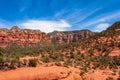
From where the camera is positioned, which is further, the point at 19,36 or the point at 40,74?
the point at 19,36

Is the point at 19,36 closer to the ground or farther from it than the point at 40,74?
farther from it

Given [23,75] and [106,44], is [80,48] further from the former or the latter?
[23,75]

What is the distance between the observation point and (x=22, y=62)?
26547 mm

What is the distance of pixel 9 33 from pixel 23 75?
113m

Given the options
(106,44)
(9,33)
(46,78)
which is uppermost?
(9,33)

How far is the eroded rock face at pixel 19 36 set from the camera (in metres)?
128

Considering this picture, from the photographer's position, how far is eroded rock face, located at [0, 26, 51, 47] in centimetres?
12762

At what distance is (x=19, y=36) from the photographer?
436ft

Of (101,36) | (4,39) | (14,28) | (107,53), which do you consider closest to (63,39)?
(14,28)

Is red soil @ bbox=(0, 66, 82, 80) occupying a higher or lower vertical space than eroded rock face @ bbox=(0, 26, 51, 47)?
lower

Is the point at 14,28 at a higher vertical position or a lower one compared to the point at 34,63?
higher

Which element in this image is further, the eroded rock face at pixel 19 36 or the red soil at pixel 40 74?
the eroded rock face at pixel 19 36

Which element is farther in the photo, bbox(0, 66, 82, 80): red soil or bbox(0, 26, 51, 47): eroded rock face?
bbox(0, 26, 51, 47): eroded rock face

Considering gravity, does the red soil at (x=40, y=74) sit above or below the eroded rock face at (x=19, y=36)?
below
